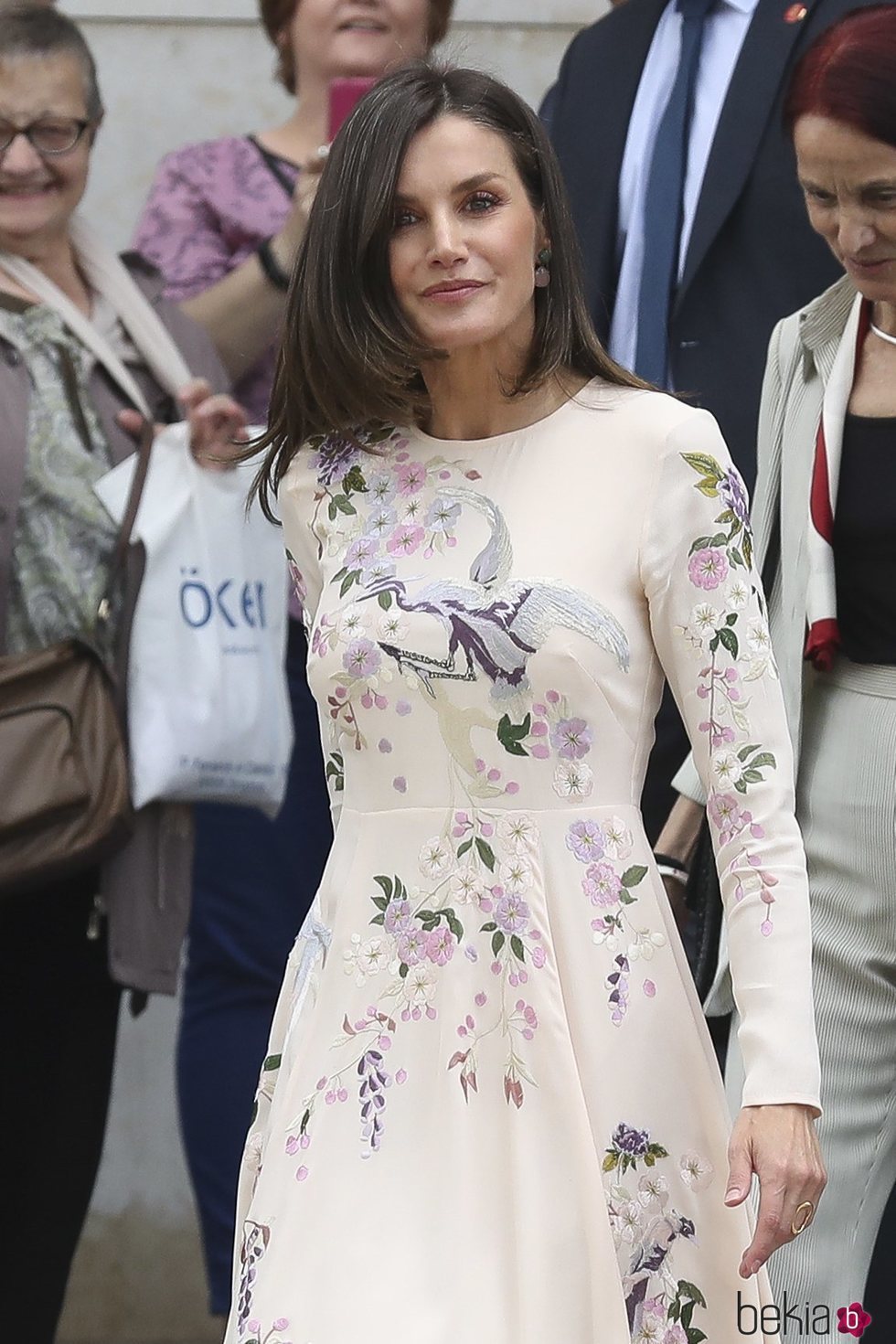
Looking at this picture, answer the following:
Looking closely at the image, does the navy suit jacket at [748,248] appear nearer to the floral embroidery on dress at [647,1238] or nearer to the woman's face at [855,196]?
the woman's face at [855,196]

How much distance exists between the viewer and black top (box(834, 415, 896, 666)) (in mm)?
3281

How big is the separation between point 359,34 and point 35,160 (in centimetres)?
72

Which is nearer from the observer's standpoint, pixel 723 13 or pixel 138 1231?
pixel 723 13

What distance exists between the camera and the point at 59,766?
3641 mm

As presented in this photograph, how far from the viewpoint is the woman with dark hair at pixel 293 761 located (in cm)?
432

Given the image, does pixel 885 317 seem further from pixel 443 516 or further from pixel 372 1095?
pixel 372 1095

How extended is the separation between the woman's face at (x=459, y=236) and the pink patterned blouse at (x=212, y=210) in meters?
1.60

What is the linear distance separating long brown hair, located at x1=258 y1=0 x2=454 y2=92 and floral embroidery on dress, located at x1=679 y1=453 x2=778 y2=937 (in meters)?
2.03

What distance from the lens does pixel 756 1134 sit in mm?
2500

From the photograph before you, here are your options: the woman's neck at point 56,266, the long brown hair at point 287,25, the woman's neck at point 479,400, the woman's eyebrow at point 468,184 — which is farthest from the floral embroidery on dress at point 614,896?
the long brown hair at point 287,25

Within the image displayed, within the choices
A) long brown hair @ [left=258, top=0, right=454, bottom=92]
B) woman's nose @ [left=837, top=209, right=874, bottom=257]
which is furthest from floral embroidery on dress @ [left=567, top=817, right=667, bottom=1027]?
long brown hair @ [left=258, top=0, right=454, bottom=92]

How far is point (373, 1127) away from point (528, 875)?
30 centimetres

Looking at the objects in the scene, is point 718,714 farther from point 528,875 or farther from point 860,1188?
point 860,1188

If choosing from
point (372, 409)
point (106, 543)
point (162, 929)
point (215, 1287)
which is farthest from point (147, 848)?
point (372, 409)
